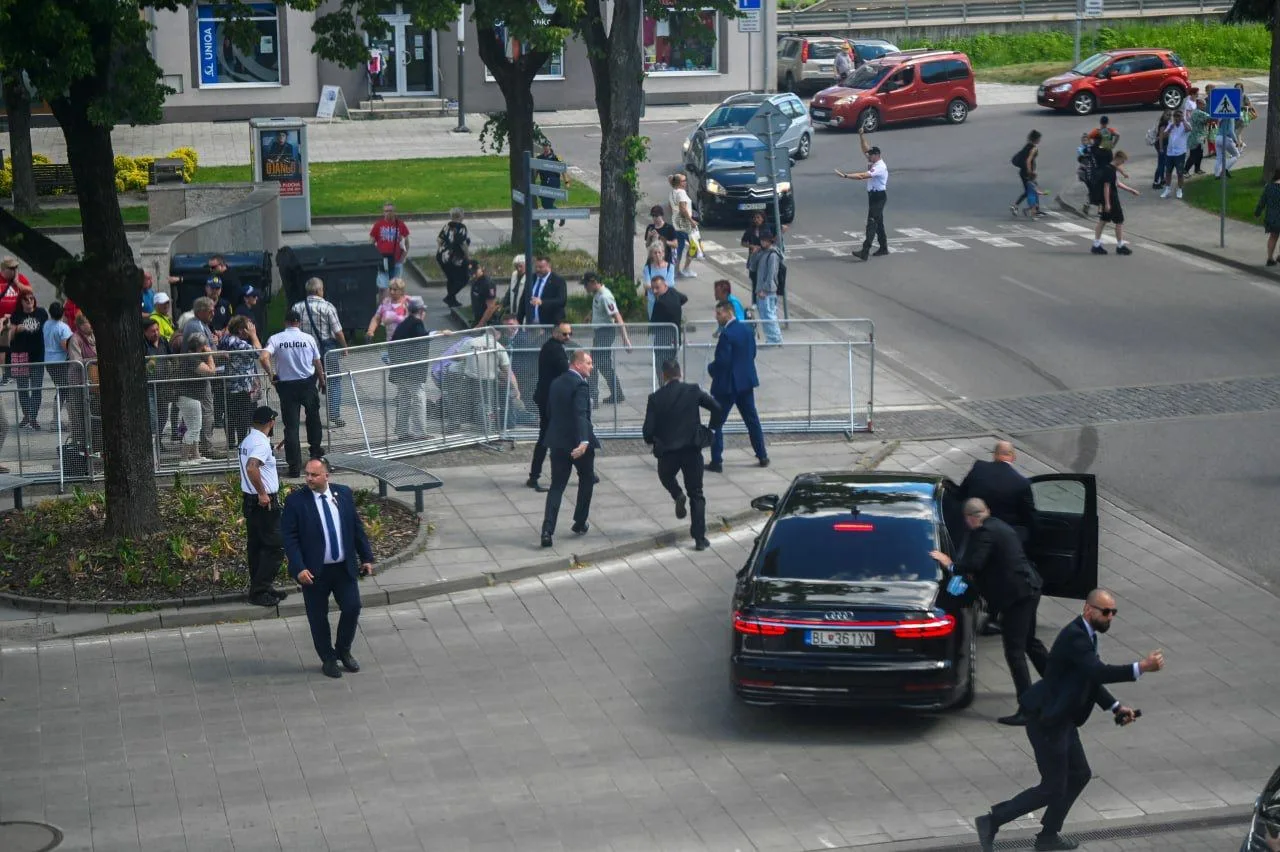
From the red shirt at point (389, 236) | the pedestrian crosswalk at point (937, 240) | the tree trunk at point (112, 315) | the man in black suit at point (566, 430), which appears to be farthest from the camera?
the pedestrian crosswalk at point (937, 240)

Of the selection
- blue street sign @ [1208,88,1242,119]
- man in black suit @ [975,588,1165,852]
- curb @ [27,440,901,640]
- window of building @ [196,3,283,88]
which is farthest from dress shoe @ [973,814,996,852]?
window of building @ [196,3,283,88]

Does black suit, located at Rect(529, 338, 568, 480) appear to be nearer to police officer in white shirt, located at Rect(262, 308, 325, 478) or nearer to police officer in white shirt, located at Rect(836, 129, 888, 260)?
police officer in white shirt, located at Rect(262, 308, 325, 478)

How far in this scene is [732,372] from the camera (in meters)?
17.4

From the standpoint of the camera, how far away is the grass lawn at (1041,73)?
166 ft

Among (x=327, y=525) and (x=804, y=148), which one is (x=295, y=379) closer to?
(x=327, y=525)

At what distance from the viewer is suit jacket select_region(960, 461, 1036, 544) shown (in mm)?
12555

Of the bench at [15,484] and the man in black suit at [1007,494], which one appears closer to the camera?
the man in black suit at [1007,494]

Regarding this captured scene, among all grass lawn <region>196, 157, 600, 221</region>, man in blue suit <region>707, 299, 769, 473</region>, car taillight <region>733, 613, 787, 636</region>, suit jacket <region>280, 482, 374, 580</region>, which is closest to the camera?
car taillight <region>733, 613, 787, 636</region>

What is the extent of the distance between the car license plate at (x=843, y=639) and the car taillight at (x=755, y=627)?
0.74 ft

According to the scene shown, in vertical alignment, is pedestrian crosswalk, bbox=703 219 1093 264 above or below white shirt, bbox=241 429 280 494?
above

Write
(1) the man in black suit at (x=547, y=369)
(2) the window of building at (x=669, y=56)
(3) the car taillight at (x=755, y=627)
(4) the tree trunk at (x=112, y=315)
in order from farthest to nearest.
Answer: (2) the window of building at (x=669, y=56), (1) the man in black suit at (x=547, y=369), (4) the tree trunk at (x=112, y=315), (3) the car taillight at (x=755, y=627)

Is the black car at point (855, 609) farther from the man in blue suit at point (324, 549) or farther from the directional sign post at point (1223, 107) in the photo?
the directional sign post at point (1223, 107)

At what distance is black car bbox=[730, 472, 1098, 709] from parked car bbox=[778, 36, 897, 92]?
39.4 meters

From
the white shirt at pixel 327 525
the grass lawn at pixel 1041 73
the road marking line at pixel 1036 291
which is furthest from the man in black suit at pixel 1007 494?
the grass lawn at pixel 1041 73
